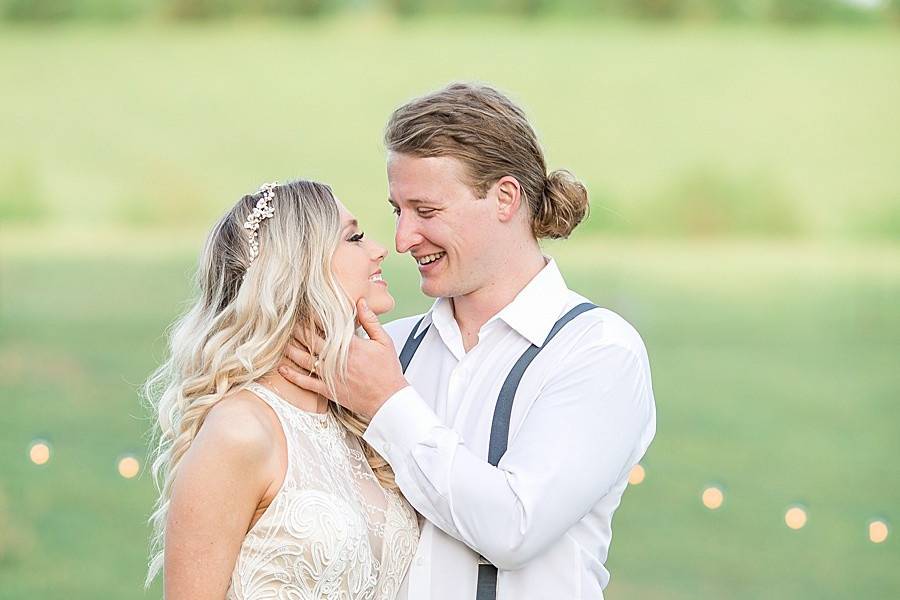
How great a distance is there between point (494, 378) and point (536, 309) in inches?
5.9

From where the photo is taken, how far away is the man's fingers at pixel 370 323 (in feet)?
7.25

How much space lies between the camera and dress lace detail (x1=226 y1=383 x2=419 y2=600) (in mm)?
2088

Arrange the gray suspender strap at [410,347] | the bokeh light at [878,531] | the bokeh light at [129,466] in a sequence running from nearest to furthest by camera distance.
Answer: the gray suspender strap at [410,347], the bokeh light at [129,466], the bokeh light at [878,531]

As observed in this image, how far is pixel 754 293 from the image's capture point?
5.86m

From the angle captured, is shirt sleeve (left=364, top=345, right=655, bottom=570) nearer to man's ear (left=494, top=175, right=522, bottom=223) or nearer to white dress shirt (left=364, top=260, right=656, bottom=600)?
white dress shirt (left=364, top=260, right=656, bottom=600)

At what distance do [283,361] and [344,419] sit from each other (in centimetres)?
18

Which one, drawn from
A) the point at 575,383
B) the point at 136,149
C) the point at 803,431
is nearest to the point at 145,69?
the point at 136,149

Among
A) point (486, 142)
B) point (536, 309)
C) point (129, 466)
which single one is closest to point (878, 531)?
point (129, 466)

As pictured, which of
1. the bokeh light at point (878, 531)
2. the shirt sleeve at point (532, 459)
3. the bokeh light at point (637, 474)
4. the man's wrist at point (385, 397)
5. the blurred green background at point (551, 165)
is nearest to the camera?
the shirt sleeve at point (532, 459)

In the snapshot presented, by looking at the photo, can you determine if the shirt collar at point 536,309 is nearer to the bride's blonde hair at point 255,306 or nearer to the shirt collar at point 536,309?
the shirt collar at point 536,309

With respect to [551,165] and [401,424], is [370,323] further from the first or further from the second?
[551,165]

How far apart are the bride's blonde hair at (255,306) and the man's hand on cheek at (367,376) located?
2cm

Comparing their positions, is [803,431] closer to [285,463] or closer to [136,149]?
[136,149]

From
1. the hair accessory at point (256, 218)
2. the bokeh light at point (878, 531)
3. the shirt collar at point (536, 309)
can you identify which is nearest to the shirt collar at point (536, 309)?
the shirt collar at point (536, 309)
